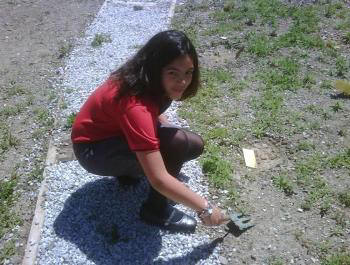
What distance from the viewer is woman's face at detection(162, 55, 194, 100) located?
2807mm

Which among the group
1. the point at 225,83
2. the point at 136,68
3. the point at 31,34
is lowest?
the point at 31,34

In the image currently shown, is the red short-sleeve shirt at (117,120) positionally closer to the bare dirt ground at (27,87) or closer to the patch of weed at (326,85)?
the bare dirt ground at (27,87)

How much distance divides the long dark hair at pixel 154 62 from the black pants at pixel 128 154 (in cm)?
43

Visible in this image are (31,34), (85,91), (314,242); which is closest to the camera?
(314,242)

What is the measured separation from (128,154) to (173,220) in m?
0.66

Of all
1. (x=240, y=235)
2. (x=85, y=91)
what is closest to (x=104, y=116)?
(x=240, y=235)

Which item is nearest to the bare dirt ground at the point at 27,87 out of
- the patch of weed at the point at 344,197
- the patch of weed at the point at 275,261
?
the patch of weed at the point at 275,261

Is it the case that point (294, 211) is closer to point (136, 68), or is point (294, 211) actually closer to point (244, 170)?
point (244, 170)

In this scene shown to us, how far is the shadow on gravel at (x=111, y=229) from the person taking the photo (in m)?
3.30

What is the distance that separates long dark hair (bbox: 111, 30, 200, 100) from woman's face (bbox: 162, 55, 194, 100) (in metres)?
0.03

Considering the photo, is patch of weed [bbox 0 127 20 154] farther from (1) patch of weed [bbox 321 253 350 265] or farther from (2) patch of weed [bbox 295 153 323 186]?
(1) patch of weed [bbox 321 253 350 265]

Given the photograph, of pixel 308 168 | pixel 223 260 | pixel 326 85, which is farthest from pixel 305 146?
pixel 223 260

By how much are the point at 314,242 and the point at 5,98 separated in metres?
4.02

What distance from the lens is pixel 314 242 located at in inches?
136
